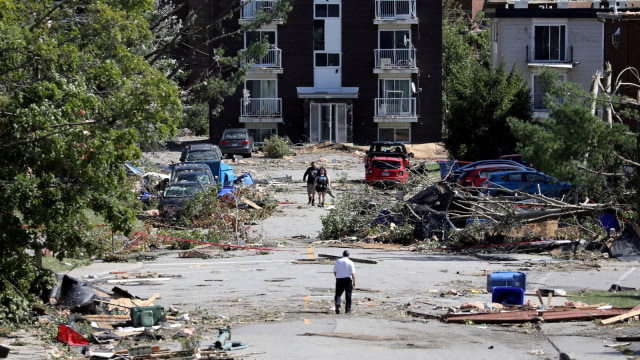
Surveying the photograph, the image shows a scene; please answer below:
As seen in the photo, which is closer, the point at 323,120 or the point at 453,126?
the point at 453,126

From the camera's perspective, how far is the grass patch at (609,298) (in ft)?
51.1

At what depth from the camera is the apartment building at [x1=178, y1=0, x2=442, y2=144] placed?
58.5 meters

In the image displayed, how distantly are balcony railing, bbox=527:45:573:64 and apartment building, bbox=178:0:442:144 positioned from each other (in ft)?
28.4

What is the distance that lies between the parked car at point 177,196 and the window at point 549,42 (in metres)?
29.5

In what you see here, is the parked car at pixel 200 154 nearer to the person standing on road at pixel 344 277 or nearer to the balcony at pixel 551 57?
the balcony at pixel 551 57

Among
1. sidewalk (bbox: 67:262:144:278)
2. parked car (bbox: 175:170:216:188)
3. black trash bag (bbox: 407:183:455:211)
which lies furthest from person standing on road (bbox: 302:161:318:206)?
sidewalk (bbox: 67:262:144:278)

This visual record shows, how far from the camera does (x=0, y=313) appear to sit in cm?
1323

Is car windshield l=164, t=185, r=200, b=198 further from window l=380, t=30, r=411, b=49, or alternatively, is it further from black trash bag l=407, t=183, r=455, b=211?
window l=380, t=30, r=411, b=49

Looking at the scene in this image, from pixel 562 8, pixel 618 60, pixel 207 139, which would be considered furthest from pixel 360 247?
pixel 207 139

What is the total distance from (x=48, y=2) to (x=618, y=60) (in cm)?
3352

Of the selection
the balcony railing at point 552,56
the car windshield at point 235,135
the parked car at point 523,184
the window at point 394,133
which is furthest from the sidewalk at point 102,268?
the window at point 394,133

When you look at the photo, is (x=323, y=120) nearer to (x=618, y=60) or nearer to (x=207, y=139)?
(x=207, y=139)

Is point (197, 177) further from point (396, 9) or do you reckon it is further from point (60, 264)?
point (396, 9)

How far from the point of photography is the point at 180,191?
29.2m
